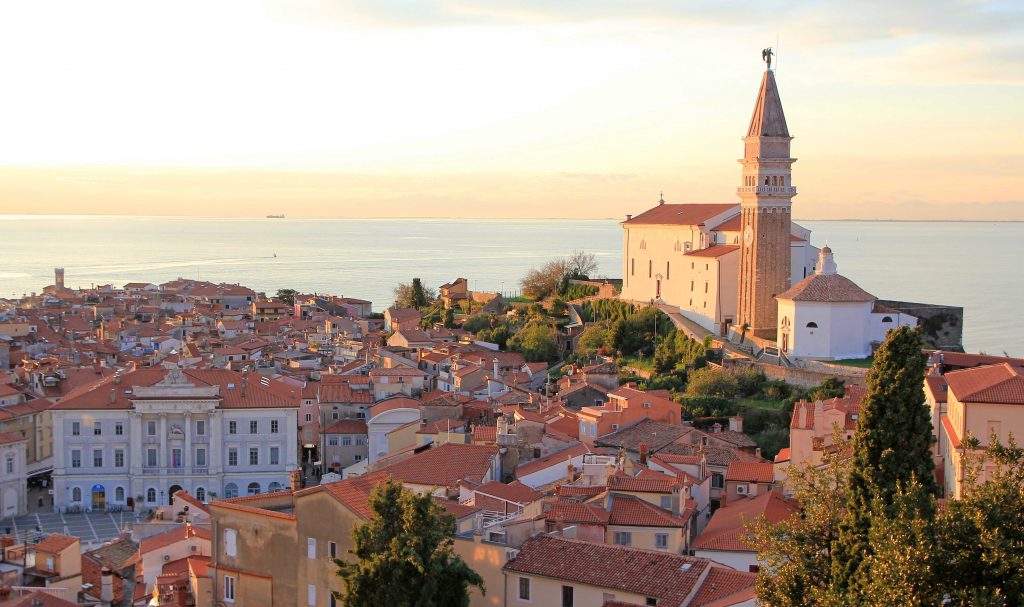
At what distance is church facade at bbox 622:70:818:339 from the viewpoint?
123 feet

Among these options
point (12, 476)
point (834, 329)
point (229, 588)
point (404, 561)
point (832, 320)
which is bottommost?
point (12, 476)

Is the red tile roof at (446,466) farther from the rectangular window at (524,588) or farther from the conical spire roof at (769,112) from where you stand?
the conical spire roof at (769,112)

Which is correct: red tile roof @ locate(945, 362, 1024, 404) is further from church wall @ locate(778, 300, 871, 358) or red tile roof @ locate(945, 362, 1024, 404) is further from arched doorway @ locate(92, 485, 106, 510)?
arched doorway @ locate(92, 485, 106, 510)

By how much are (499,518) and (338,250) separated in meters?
168

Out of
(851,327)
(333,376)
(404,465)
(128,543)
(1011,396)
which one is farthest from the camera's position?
(333,376)

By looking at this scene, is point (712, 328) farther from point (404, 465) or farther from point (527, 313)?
point (404, 465)

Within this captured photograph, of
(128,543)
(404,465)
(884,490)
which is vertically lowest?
(128,543)

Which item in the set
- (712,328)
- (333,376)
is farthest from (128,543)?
(712,328)

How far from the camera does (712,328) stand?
4109cm

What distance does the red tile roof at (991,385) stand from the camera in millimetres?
17728

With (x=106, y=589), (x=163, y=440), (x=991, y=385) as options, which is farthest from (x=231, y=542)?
(x=163, y=440)

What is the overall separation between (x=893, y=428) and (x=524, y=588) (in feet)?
16.1

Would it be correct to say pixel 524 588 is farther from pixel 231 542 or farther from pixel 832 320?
pixel 832 320

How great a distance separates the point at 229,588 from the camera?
606 inches
